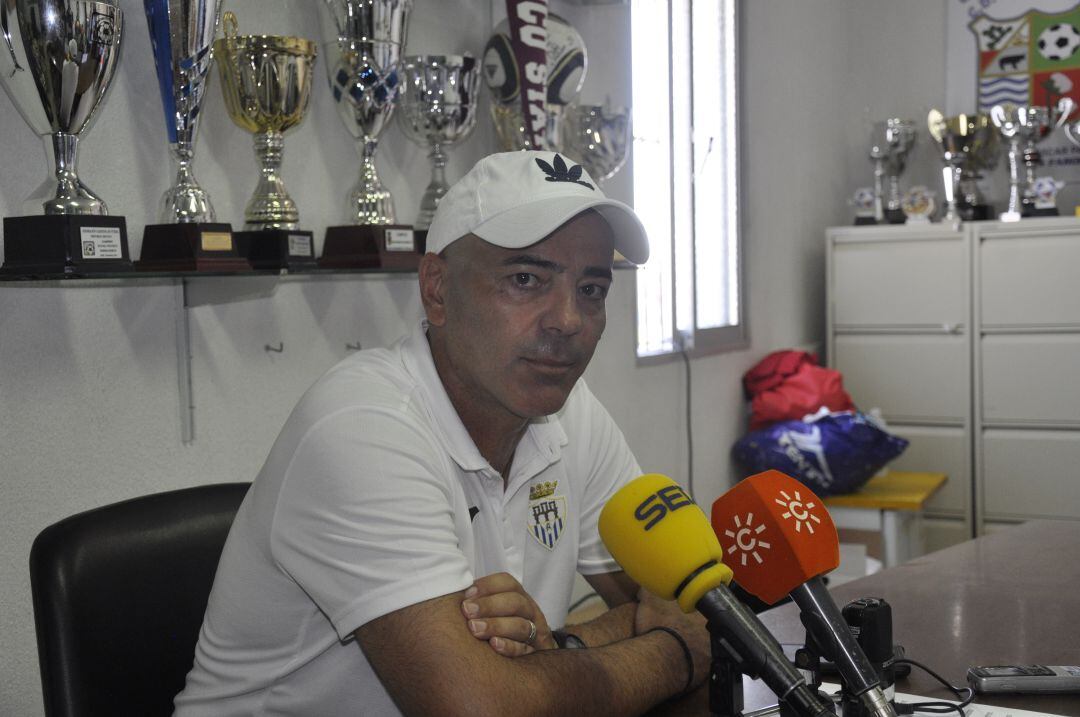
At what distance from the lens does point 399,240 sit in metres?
2.16

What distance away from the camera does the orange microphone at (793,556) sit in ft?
3.18

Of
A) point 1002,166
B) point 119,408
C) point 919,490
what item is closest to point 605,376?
point 919,490

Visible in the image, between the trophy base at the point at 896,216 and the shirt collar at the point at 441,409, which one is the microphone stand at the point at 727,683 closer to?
the shirt collar at the point at 441,409

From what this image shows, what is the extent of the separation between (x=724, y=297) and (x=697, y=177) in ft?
1.82

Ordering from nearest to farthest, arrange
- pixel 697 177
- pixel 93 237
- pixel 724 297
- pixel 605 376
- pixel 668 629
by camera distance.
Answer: pixel 668 629 → pixel 93 237 → pixel 605 376 → pixel 697 177 → pixel 724 297

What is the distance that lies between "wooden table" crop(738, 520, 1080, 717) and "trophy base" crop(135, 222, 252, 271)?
1.01 metres

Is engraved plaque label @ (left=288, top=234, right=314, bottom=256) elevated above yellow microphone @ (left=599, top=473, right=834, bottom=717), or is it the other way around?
engraved plaque label @ (left=288, top=234, right=314, bottom=256)

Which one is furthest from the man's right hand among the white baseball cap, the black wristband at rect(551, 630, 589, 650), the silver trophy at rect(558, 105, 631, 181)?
the silver trophy at rect(558, 105, 631, 181)

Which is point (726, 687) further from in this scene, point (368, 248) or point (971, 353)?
point (971, 353)

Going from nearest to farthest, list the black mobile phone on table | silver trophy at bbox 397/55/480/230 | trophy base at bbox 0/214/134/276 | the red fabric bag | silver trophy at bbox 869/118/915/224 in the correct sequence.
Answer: the black mobile phone on table, trophy base at bbox 0/214/134/276, silver trophy at bbox 397/55/480/230, the red fabric bag, silver trophy at bbox 869/118/915/224

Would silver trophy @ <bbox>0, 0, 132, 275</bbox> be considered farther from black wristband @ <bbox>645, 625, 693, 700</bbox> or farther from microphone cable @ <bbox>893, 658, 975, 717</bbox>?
microphone cable @ <bbox>893, 658, 975, 717</bbox>

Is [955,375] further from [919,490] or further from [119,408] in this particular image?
[119,408]

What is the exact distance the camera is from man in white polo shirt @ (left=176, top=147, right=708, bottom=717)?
3.81ft

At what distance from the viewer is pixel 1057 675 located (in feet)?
4.22
